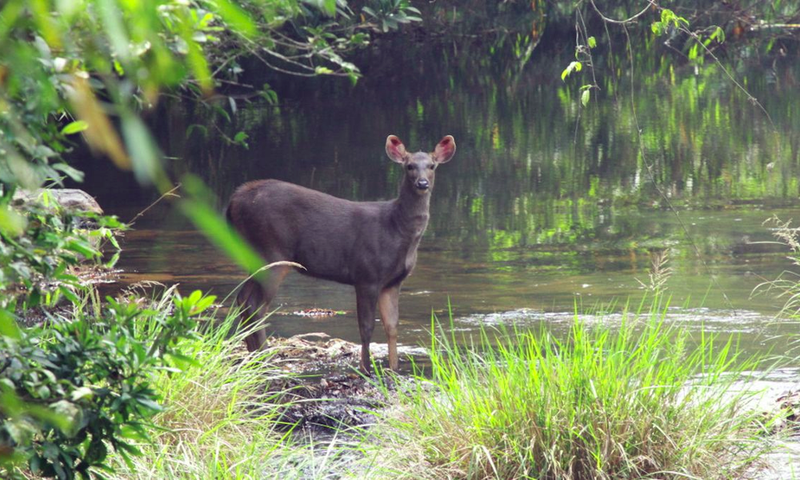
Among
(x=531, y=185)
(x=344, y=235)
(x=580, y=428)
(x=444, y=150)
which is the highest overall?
(x=444, y=150)

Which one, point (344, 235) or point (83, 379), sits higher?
point (83, 379)

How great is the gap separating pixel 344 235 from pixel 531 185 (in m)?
9.92

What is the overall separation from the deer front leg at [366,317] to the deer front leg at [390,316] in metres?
0.12

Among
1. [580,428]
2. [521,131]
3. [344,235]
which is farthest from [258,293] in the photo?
[521,131]

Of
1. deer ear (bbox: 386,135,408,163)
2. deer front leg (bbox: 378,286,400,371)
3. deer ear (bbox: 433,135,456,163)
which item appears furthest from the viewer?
deer ear (bbox: 433,135,456,163)

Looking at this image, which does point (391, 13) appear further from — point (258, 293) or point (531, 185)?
point (531, 185)

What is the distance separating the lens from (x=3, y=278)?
9.04 ft

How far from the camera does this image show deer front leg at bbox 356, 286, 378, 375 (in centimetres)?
843

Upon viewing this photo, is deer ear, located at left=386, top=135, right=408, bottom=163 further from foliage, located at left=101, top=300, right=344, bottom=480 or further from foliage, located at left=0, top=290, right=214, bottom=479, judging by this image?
foliage, located at left=0, top=290, right=214, bottom=479

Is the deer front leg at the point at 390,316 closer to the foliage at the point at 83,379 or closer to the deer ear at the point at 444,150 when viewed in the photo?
the deer ear at the point at 444,150

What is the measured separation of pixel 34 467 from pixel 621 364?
2.77 meters

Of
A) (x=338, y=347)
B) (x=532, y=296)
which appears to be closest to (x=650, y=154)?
(x=532, y=296)

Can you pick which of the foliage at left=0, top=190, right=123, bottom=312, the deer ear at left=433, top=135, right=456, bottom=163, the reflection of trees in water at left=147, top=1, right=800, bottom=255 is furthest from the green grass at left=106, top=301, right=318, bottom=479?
A: the reflection of trees in water at left=147, top=1, right=800, bottom=255

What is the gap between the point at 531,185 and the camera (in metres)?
18.5
